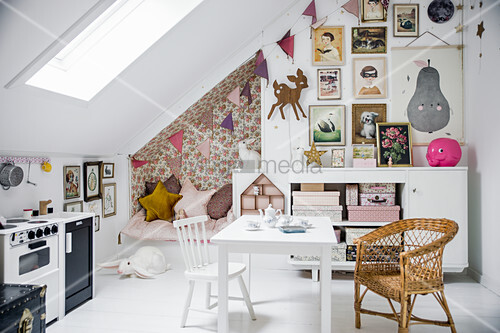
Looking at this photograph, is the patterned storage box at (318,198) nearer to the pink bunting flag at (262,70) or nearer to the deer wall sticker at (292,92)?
the deer wall sticker at (292,92)

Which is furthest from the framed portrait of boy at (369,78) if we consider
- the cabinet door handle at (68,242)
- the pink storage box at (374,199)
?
the cabinet door handle at (68,242)

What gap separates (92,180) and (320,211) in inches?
88.6

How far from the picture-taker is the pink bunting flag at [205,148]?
5.04 metres

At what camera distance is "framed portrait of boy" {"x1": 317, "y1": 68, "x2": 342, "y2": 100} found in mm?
4129

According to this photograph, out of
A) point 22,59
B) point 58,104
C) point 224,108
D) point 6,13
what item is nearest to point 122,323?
point 58,104

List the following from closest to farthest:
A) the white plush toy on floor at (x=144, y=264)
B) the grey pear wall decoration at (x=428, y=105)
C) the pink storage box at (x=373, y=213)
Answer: the pink storage box at (x=373, y=213), the white plush toy on floor at (x=144, y=264), the grey pear wall decoration at (x=428, y=105)

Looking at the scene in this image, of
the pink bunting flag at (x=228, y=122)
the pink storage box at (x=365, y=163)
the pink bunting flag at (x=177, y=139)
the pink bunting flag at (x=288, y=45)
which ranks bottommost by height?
the pink storage box at (x=365, y=163)

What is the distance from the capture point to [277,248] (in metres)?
2.37

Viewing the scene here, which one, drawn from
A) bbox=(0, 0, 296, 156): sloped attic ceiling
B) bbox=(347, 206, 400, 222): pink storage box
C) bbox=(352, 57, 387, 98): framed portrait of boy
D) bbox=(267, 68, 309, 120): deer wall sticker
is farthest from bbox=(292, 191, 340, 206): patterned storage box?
bbox=(0, 0, 296, 156): sloped attic ceiling

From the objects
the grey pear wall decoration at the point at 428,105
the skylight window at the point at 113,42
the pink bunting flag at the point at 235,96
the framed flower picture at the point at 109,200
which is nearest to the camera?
the skylight window at the point at 113,42

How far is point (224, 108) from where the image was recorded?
502 cm

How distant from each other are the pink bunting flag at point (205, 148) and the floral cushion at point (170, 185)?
1.56ft

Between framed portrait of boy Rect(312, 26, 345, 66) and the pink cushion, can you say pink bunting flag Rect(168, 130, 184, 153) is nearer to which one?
the pink cushion

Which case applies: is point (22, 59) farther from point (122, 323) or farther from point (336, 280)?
point (336, 280)
